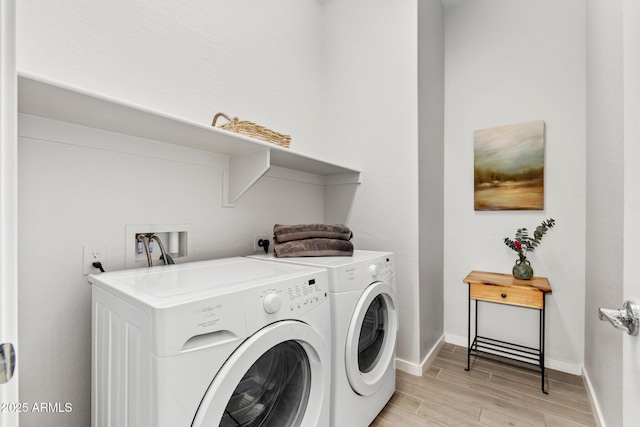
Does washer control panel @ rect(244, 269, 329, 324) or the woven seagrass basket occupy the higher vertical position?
the woven seagrass basket

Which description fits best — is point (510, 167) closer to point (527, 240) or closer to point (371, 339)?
point (527, 240)

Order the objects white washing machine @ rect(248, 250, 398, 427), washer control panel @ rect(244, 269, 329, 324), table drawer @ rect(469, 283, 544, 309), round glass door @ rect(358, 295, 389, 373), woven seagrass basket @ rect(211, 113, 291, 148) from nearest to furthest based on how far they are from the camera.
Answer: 1. washer control panel @ rect(244, 269, 329, 324)
2. white washing machine @ rect(248, 250, 398, 427)
3. woven seagrass basket @ rect(211, 113, 291, 148)
4. round glass door @ rect(358, 295, 389, 373)
5. table drawer @ rect(469, 283, 544, 309)

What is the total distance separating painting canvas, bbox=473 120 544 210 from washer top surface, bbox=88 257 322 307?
5.67 feet

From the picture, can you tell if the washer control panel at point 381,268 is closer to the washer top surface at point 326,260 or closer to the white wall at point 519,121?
the washer top surface at point 326,260

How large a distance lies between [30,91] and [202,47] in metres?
0.90

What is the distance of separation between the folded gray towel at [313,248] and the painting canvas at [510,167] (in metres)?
1.31

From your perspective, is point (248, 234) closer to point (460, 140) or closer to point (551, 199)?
point (460, 140)

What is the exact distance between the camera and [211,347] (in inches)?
29.7

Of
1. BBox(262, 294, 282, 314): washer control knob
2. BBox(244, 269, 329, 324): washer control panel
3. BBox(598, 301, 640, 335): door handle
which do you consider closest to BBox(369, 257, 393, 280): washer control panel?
BBox(244, 269, 329, 324): washer control panel

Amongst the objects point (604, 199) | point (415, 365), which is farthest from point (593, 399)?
point (604, 199)

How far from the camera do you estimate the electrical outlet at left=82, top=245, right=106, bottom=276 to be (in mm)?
1126

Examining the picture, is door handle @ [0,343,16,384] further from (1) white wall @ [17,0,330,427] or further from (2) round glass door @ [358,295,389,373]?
(2) round glass door @ [358,295,389,373]

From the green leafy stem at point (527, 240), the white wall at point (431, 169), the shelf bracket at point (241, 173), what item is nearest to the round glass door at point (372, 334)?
the white wall at point (431, 169)

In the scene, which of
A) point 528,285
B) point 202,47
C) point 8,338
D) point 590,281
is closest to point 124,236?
point 8,338
